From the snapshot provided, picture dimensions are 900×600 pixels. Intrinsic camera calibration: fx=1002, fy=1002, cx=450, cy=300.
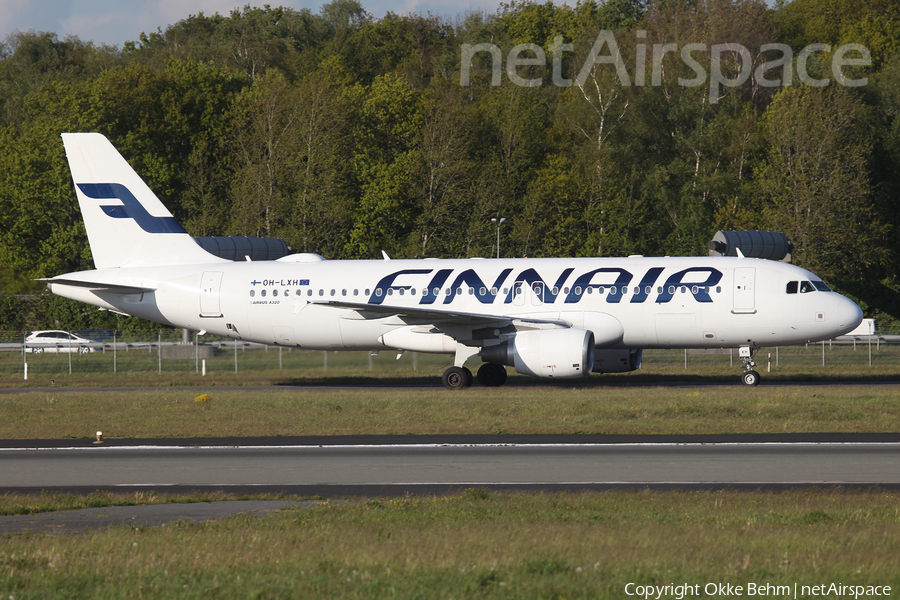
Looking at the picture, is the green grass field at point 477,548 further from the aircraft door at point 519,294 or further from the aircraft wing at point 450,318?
the aircraft door at point 519,294

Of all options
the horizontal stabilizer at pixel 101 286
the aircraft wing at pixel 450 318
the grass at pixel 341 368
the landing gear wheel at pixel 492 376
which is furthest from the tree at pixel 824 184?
the horizontal stabilizer at pixel 101 286

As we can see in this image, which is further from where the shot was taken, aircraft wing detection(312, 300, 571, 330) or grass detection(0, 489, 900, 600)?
aircraft wing detection(312, 300, 571, 330)

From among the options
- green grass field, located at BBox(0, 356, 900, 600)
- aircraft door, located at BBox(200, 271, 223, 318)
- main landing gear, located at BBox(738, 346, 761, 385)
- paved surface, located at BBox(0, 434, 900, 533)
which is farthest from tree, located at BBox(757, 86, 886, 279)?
green grass field, located at BBox(0, 356, 900, 600)

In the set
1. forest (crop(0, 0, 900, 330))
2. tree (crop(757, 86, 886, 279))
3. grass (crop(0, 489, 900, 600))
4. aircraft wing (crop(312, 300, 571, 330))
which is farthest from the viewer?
forest (crop(0, 0, 900, 330))

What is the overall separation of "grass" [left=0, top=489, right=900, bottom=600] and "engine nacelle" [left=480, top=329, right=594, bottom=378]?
683 inches

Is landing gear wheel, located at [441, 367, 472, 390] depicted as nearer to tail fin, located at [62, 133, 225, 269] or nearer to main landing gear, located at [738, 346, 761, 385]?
main landing gear, located at [738, 346, 761, 385]

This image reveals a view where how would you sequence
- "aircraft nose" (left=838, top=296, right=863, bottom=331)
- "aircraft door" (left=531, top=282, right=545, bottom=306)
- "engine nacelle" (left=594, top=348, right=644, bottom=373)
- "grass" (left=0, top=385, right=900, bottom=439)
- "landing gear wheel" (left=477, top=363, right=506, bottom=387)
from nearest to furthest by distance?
"grass" (left=0, top=385, right=900, bottom=439)
"aircraft nose" (left=838, top=296, right=863, bottom=331)
"aircraft door" (left=531, top=282, right=545, bottom=306)
"engine nacelle" (left=594, top=348, right=644, bottom=373)
"landing gear wheel" (left=477, top=363, right=506, bottom=387)

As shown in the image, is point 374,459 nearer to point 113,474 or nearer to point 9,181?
point 113,474

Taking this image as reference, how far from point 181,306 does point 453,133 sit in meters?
37.5

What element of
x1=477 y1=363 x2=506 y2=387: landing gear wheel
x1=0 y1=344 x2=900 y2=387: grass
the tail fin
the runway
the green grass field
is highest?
the tail fin

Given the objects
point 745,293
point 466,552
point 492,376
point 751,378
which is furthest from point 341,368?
point 466,552

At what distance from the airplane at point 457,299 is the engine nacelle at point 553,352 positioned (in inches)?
1.3

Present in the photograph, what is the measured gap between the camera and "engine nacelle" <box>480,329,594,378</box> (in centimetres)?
3006

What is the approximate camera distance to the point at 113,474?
55.6 feet
